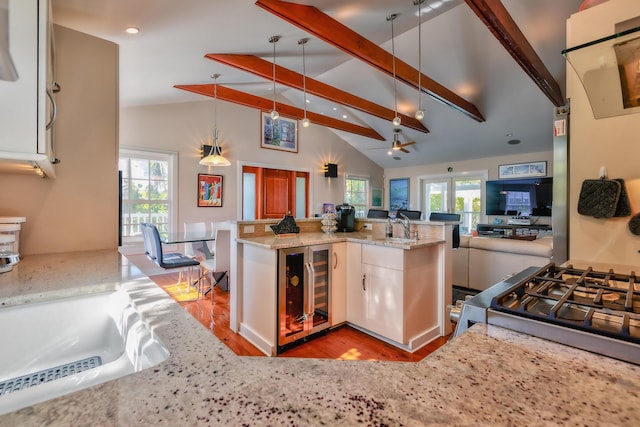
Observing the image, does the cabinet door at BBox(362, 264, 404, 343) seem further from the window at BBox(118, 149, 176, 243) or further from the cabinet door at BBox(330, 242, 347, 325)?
the window at BBox(118, 149, 176, 243)

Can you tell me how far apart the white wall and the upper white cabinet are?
4.07 m

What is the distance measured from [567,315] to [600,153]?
4.09 feet

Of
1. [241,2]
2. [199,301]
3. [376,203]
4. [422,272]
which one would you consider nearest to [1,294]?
[241,2]

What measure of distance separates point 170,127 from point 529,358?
17.9 feet

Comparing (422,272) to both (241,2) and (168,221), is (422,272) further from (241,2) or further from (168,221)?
(168,221)

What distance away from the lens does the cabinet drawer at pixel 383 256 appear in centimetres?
228

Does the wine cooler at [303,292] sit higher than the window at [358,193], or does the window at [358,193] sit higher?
the window at [358,193]

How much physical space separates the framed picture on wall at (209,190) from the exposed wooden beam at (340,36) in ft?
11.3

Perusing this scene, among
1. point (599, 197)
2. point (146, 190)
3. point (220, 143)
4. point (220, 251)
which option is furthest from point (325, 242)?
point (220, 143)

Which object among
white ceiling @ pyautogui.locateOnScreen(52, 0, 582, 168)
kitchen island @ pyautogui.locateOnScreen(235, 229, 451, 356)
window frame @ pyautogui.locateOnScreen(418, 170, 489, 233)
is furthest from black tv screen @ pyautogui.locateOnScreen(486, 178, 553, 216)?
kitchen island @ pyautogui.locateOnScreen(235, 229, 451, 356)

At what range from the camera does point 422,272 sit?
2.45 meters

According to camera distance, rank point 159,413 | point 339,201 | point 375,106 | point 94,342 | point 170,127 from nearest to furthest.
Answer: point 159,413
point 94,342
point 170,127
point 375,106
point 339,201

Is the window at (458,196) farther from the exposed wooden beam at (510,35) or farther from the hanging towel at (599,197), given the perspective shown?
the hanging towel at (599,197)

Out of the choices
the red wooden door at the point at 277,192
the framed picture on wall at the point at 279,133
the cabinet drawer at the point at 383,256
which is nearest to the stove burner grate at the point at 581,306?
the cabinet drawer at the point at 383,256
